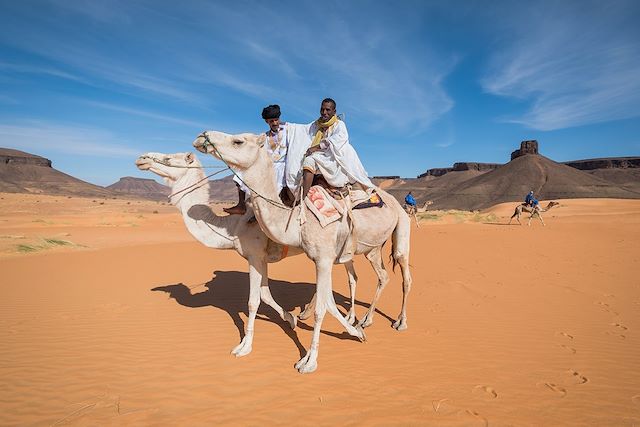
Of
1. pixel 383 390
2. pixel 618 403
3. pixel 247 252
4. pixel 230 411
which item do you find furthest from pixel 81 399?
pixel 618 403

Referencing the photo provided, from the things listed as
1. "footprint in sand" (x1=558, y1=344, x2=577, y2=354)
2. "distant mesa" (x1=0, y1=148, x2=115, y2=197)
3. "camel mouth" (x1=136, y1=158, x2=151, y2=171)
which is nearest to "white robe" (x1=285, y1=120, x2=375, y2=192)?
"camel mouth" (x1=136, y1=158, x2=151, y2=171)

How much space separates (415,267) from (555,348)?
629 cm

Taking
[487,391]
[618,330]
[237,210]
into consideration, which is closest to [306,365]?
[487,391]

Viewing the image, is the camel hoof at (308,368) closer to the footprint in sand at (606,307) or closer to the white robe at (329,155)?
the white robe at (329,155)

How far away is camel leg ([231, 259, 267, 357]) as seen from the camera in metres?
5.02

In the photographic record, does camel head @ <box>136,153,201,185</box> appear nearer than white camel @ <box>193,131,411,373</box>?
No

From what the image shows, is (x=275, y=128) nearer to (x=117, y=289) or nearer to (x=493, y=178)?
(x=117, y=289)

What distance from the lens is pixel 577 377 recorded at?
4.37 m

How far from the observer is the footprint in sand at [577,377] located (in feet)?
14.0

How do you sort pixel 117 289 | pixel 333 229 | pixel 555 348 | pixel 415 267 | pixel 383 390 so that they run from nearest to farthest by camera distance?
pixel 383 390 < pixel 333 229 < pixel 555 348 < pixel 117 289 < pixel 415 267

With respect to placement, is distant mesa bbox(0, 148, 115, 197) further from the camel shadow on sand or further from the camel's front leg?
the camel's front leg

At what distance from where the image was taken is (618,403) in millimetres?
3818

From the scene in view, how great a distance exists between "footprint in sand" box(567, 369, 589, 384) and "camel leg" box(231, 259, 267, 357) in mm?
4327

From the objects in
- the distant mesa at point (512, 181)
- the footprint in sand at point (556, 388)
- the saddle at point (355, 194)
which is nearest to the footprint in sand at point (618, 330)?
the footprint in sand at point (556, 388)
